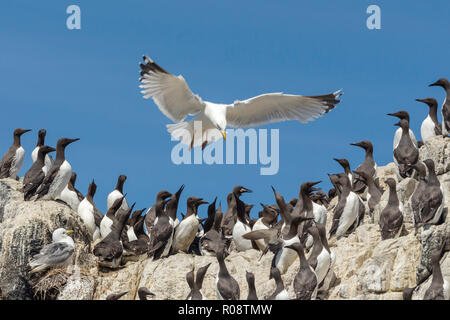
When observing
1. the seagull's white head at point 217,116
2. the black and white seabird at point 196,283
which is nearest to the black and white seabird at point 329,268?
the black and white seabird at point 196,283

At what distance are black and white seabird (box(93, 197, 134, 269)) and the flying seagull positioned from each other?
12.2 feet

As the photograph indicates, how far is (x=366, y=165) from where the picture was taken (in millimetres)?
25000

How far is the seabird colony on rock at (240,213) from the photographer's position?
19000 millimetres

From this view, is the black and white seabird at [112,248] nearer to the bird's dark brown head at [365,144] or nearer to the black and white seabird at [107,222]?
the black and white seabird at [107,222]

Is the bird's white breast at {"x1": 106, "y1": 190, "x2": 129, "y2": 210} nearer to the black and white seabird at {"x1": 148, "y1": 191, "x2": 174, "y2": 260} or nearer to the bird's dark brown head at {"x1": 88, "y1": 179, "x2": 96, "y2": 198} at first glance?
the bird's dark brown head at {"x1": 88, "y1": 179, "x2": 96, "y2": 198}

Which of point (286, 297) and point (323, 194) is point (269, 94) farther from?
point (286, 297)

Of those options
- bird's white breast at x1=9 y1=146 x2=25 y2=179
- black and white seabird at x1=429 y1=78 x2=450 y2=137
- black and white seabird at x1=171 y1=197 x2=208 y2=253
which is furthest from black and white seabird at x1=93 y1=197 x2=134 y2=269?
black and white seabird at x1=429 y1=78 x2=450 y2=137

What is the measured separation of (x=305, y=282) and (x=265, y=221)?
474 cm

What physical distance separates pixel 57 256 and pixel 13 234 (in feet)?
4.36

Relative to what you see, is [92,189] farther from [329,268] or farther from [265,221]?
[329,268]

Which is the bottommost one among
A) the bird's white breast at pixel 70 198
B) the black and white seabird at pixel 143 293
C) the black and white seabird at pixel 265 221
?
the black and white seabird at pixel 143 293

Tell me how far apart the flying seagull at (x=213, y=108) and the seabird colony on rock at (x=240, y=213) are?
24 mm

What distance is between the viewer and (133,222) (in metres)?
23.8
